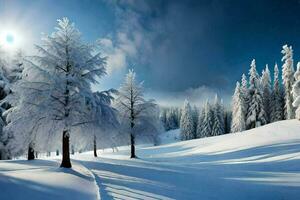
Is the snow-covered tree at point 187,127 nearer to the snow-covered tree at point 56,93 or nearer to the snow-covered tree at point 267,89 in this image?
the snow-covered tree at point 267,89

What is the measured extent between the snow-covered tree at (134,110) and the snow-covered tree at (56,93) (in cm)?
1481

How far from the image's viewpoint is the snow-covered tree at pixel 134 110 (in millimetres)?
34375

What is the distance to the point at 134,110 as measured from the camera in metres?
35.1

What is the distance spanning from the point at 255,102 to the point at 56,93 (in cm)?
4626

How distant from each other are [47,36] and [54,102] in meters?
4.71

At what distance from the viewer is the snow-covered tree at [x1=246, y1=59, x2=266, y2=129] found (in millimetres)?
55781

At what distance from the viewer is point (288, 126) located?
132ft

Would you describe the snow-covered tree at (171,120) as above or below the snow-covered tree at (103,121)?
above

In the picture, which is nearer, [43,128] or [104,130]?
[43,128]

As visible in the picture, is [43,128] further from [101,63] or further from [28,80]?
[101,63]

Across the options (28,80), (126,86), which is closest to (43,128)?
(28,80)

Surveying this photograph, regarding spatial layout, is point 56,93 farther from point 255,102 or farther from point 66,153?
point 255,102

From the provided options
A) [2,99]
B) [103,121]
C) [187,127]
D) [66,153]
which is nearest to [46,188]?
[66,153]

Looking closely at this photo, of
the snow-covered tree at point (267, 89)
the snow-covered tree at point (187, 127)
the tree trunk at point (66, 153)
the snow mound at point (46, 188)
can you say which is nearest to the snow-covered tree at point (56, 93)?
the tree trunk at point (66, 153)
